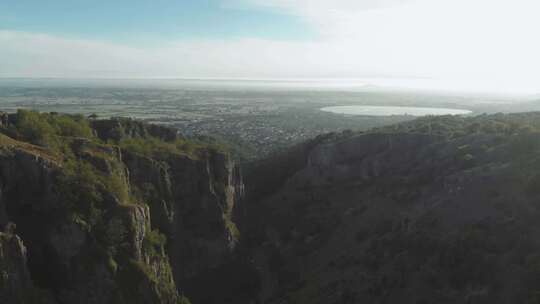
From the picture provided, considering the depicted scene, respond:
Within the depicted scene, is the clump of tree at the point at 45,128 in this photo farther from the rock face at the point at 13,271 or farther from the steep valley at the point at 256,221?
the rock face at the point at 13,271

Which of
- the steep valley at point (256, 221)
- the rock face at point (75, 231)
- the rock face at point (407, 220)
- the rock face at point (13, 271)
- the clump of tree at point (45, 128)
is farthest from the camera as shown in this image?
the clump of tree at point (45, 128)

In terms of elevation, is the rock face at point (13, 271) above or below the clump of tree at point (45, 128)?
below

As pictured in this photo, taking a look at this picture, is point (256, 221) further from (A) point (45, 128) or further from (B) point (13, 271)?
(B) point (13, 271)

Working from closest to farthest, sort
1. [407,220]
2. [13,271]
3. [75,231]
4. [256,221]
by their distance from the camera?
[13,271]
[75,231]
[407,220]
[256,221]

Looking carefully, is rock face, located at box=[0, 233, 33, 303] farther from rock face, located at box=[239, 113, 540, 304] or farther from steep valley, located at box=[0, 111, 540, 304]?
rock face, located at box=[239, 113, 540, 304]

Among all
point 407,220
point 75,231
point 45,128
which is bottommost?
point 407,220

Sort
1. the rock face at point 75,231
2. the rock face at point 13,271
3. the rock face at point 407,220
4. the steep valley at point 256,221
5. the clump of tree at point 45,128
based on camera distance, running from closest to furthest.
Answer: the rock face at point 13,271 < the rock face at point 75,231 < the steep valley at point 256,221 < the rock face at point 407,220 < the clump of tree at point 45,128

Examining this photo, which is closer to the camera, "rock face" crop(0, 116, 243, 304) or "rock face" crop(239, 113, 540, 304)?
"rock face" crop(0, 116, 243, 304)

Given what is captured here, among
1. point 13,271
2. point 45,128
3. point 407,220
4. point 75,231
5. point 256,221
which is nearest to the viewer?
point 13,271

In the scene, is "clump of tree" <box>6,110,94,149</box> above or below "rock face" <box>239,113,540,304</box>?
above

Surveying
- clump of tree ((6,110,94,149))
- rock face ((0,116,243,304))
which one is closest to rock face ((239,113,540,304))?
rock face ((0,116,243,304))

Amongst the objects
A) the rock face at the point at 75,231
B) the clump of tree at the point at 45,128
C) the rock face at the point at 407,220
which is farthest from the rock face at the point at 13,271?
the rock face at the point at 407,220

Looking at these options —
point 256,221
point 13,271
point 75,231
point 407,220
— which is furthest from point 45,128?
point 407,220
